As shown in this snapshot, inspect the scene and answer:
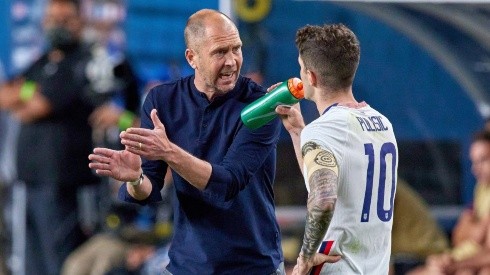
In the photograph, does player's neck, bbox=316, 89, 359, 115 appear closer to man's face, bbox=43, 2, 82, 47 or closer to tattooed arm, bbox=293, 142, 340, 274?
tattooed arm, bbox=293, 142, 340, 274

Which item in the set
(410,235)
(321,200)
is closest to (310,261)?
(321,200)

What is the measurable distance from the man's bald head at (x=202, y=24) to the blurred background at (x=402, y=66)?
13.1 feet

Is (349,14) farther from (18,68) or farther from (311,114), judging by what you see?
(18,68)

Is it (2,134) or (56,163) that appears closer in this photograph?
(56,163)

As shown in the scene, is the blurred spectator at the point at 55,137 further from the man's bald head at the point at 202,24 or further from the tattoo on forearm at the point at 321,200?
the tattoo on forearm at the point at 321,200

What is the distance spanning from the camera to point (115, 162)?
5.16m

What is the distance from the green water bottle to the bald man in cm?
7

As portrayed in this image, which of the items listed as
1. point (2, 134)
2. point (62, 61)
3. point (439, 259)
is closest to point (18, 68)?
point (2, 134)

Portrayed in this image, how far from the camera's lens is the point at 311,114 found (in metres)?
9.27

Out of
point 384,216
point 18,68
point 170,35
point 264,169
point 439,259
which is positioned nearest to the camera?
point 384,216

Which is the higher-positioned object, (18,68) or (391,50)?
(391,50)

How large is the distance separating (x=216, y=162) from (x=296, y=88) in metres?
0.47

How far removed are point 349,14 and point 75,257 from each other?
8.10 feet

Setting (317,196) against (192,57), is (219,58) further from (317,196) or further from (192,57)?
(317,196)
